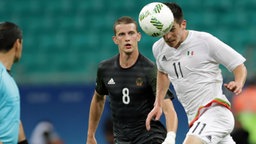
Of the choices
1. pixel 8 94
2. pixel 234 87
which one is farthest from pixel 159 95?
pixel 8 94

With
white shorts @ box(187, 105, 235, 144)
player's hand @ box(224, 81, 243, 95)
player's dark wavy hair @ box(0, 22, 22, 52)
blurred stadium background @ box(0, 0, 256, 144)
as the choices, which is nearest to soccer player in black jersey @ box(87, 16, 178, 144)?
white shorts @ box(187, 105, 235, 144)

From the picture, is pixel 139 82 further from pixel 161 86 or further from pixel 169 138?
pixel 169 138

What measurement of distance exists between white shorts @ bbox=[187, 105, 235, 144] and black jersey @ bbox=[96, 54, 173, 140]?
0.79 meters

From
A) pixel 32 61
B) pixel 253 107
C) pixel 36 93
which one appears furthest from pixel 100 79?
pixel 32 61

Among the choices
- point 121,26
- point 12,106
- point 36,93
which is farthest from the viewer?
point 36,93

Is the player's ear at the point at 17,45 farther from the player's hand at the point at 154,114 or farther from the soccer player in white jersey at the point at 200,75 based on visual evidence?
the player's hand at the point at 154,114

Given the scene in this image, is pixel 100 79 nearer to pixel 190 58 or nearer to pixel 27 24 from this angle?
pixel 190 58

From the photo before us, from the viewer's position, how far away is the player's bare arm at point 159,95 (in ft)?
23.1

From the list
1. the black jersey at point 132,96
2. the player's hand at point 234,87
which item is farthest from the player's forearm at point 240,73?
the black jersey at point 132,96

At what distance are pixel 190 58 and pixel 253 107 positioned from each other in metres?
3.02

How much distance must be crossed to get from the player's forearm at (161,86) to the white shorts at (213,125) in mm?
478

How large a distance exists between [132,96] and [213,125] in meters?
1.06

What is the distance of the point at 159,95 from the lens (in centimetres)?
719

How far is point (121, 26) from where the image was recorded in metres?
7.68
